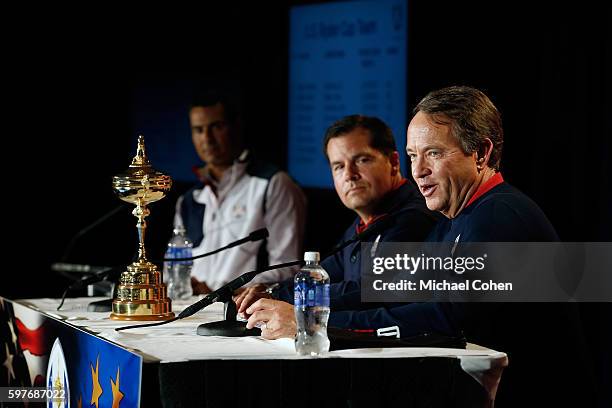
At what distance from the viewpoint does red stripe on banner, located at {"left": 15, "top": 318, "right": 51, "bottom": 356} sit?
3.14 meters

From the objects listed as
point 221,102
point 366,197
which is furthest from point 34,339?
point 221,102

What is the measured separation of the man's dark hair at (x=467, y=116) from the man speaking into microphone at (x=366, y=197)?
53cm

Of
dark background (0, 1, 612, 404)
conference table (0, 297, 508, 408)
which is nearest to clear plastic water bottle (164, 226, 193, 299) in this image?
conference table (0, 297, 508, 408)

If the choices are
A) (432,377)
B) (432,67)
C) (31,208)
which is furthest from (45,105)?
(432,377)

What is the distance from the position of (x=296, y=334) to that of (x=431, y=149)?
601 mm

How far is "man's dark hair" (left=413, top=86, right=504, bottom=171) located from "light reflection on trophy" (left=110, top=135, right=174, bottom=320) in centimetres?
82

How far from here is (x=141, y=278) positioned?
10.1ft

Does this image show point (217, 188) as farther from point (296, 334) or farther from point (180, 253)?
point (296, 334)

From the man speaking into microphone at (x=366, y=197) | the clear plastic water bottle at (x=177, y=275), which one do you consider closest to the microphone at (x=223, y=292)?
Result: the man speaking into microphone at (x=366, y=197)

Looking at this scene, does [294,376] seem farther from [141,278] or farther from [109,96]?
[109,96]

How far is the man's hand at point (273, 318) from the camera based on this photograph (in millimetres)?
2611

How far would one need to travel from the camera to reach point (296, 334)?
2471mm

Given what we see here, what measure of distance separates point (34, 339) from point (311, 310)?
112 cm

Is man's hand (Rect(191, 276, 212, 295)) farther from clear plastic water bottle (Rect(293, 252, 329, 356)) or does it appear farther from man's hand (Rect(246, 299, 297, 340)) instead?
clear plastic water bottle (Rect(293, 252, 329, 356))
